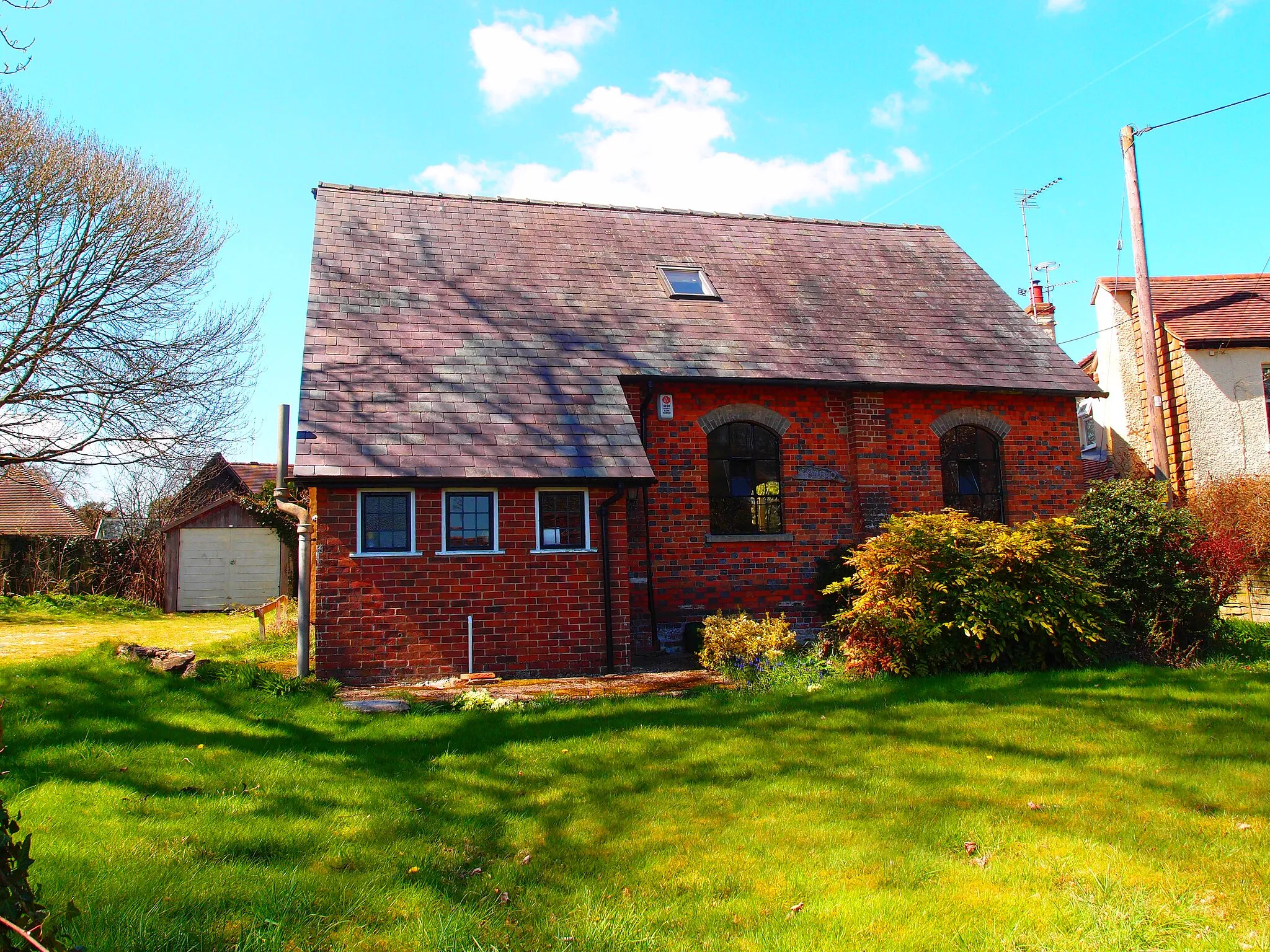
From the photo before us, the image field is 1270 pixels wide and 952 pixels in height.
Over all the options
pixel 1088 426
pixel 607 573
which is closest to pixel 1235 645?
pixel 607 573

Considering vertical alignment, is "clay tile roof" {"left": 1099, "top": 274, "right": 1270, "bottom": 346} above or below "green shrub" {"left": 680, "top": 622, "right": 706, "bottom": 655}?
above

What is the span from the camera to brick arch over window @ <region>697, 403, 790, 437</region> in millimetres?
13734

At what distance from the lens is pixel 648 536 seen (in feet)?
43.0

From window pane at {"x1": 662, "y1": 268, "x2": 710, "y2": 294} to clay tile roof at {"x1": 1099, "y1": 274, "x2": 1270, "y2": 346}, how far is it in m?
9.74

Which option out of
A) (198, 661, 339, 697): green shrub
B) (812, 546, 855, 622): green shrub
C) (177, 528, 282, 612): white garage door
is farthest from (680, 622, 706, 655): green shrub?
(177, 528, 282, 612): white garage door

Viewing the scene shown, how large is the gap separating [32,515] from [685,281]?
26.0m

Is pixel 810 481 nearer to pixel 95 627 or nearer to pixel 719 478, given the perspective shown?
pixel 719 478

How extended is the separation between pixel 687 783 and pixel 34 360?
1770 cm

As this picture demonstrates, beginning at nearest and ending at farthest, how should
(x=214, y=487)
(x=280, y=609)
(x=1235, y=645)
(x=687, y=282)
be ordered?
(x=1235, y=645) < (x=687, y=282) < (x=280, y=609) < (x=214, y=487)

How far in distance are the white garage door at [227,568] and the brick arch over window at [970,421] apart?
63.1 ft

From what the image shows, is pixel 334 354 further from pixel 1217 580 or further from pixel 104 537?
pixel 104 537

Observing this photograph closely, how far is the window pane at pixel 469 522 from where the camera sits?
37.7ft

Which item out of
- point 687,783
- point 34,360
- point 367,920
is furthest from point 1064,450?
point 34,360

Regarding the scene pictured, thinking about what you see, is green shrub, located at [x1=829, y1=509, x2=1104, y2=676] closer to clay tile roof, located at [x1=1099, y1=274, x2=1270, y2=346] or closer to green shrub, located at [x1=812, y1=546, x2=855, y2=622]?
green shrub, located at [x1=812, y1=546, x2=855, y2=622]
